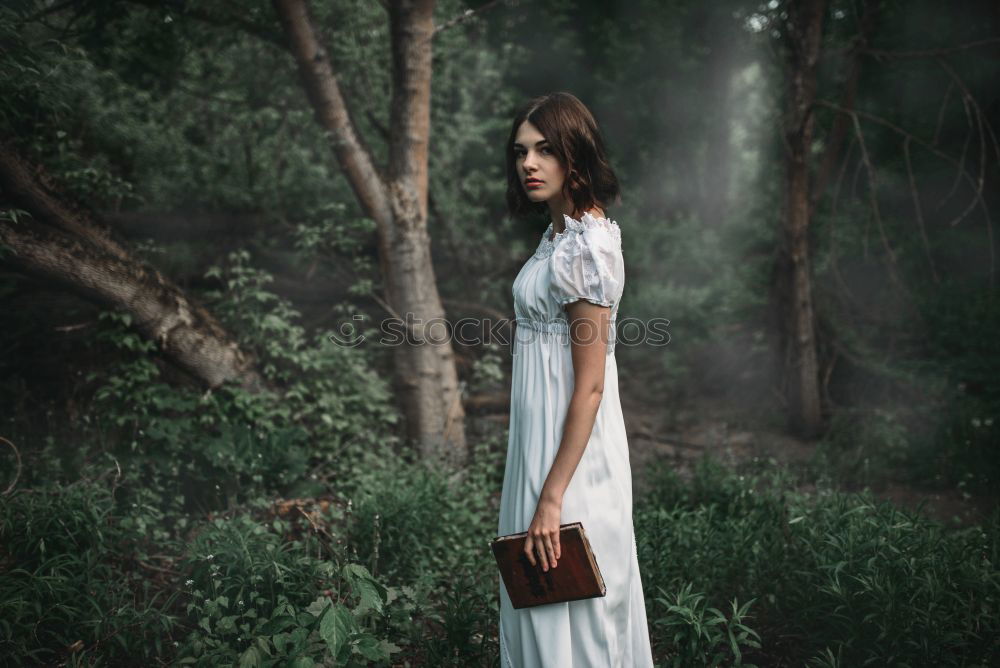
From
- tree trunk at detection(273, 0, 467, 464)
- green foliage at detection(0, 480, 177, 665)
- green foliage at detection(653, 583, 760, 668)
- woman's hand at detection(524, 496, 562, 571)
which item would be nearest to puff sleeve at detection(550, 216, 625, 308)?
woman's hand at detection(524, 496, 562, 571)

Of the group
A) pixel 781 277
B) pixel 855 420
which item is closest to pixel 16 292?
pixel 781 277

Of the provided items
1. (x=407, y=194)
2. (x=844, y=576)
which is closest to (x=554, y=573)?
(x=844, y=576)

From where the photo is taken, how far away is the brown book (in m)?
1.79

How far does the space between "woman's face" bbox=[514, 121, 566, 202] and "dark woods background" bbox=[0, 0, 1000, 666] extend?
5.19 feet

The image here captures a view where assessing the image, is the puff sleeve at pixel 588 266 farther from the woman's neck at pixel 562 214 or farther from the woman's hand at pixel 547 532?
the woman's hand at pixel 547 532

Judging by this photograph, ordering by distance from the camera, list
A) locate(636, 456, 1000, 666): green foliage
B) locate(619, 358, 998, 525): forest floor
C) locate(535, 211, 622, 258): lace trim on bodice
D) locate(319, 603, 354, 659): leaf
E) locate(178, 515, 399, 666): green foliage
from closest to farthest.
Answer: locate(535, 211, 622, 258): lace trim on bodice < locate(319, 603, 354, 659): leaf < locate(178, 515, 399, 666): green foliage < locate(636, 456, 1000, 666): green foliage < locate(619, 358, 998, 525): forest floor

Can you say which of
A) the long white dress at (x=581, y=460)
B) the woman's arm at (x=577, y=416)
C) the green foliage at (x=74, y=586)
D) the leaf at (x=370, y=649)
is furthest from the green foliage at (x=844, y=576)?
the green foliage at (x=74, y=586)

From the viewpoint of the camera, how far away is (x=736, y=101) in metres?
16.0

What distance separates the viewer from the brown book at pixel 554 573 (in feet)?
5.88

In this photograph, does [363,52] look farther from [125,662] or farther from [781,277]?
[125,662]

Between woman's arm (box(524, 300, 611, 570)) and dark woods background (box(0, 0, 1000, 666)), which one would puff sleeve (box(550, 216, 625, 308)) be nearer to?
woman's arm (box(524, 300, 611, 570))

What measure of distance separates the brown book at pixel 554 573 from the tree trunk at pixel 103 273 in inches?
126

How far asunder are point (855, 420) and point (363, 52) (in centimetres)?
563

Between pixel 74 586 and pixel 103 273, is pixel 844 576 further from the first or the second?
pixel 103 273
